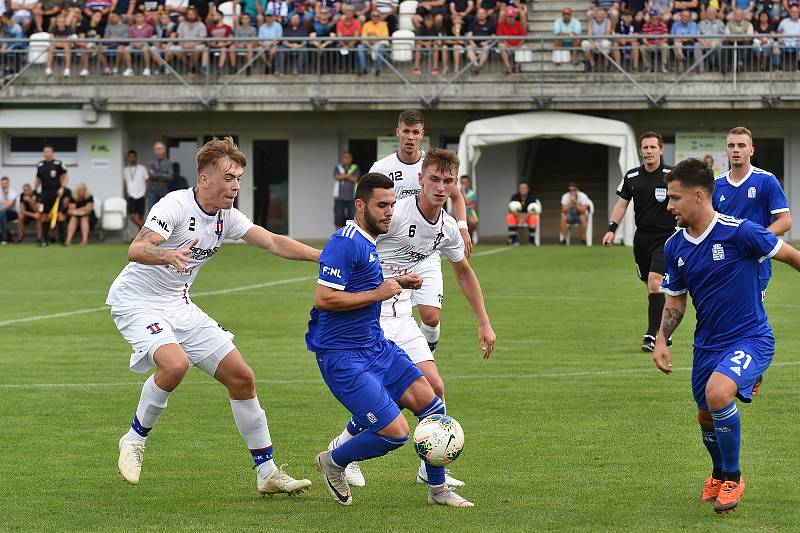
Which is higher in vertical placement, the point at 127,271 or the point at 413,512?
the point at 127,271

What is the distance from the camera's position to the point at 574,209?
34.8m

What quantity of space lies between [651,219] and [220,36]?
2381cm

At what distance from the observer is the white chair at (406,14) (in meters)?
36.9

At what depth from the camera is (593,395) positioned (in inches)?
474

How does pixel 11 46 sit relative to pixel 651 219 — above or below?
above

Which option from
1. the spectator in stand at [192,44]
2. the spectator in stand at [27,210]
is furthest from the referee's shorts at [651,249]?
the spectator in stand at [27,210]

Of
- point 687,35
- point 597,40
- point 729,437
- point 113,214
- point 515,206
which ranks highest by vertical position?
point 687,35

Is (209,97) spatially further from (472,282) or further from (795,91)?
(472,282)

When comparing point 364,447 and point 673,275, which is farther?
point 673,275

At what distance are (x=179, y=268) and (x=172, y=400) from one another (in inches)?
173

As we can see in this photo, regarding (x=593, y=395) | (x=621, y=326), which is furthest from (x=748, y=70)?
(x=593, y=395)

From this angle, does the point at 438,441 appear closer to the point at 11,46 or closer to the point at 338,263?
the point at 338,263

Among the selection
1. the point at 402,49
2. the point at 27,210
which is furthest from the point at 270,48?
the point at 27,210

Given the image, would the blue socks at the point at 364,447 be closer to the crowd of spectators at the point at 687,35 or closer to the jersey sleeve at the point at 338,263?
the jersey sleeve at the point at 338,263
